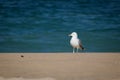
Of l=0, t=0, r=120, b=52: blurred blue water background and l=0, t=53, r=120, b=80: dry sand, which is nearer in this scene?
l=0, t=53, r=120, b=80: dry sand

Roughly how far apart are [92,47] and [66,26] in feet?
2.08

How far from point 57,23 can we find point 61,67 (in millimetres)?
2463

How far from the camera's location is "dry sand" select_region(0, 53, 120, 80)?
4098 mm

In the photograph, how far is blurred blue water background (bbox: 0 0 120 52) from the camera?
6852 mm

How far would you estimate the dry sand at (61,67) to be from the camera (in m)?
4.10

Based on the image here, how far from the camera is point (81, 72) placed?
429cm

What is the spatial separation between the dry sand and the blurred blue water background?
1.63 metres

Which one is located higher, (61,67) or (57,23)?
(57,23)

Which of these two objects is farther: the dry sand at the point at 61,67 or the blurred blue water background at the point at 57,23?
the blurred blue water background at the point at 57,23

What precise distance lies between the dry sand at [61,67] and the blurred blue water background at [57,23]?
1627mm

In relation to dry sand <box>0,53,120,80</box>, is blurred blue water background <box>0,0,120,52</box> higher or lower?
higher

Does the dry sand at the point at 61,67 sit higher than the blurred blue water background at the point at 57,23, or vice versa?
the blurred blue water background at the point at 57,23

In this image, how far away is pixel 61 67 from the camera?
4.50 m

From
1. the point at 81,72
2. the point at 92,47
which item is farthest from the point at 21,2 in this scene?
the point at 81,72
